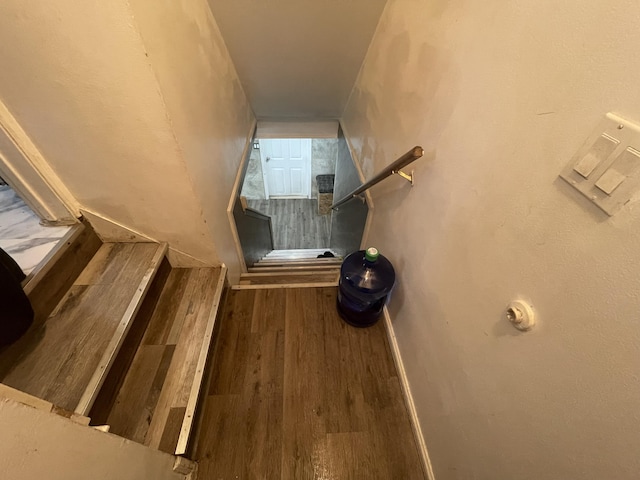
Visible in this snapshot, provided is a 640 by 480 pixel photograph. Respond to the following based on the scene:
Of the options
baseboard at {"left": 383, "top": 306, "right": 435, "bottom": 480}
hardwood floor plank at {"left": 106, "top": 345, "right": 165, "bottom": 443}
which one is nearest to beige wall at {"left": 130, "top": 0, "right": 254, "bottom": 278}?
hardwood floor plank at {"left": 106, "top": 345, "right": 165, "bottom": 443}

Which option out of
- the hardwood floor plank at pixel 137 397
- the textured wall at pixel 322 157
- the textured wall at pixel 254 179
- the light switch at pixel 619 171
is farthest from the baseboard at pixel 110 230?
the textured wall at pixel 322 157

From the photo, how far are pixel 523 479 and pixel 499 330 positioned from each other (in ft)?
1.24

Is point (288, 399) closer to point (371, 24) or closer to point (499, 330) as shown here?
point (499, 330)

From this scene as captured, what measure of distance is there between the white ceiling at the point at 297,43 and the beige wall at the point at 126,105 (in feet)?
0.81

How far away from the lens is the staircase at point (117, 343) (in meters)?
0.97

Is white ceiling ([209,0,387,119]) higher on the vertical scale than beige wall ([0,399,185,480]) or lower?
higher

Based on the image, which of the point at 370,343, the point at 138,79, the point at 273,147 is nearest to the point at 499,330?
the point at 370,343

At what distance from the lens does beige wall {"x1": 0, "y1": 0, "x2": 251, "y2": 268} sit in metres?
0.80

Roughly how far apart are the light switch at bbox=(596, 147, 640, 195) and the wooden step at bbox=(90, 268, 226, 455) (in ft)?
4.87

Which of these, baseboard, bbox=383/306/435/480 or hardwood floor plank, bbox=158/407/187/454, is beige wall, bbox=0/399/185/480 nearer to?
hardwood floor plank, bbox=158/407/187/454

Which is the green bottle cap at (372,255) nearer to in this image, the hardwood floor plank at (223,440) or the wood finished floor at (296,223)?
the hardwood floor plank at (223,440)

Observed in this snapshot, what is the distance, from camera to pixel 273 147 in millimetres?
4773

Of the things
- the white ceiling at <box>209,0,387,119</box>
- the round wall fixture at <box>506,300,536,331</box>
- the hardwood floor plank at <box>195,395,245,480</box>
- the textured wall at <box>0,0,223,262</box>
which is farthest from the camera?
the white ceiling at <box>209,0,387,119</box>

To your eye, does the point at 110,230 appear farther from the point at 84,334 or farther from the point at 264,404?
the point at 264,404
